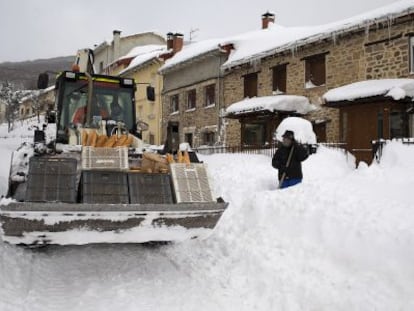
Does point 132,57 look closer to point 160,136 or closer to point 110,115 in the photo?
point 160,136

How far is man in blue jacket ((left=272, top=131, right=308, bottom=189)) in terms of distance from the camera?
287 inches

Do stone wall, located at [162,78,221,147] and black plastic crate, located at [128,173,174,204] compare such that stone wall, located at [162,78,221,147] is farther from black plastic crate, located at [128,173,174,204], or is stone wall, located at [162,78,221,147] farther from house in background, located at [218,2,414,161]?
black plastic crate, located at [128,173,174,204]

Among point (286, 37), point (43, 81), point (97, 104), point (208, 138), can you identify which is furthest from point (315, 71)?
point (43, 81)

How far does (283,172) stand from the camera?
7.51m

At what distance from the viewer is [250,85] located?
20.1m

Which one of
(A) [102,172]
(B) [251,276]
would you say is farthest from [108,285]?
(B) [251,276]

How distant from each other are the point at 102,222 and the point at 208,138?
1916 cm

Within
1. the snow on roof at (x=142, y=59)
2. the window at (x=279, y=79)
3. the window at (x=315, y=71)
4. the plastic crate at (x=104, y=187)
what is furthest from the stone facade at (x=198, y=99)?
the plastic crate at (x=104, y=187)

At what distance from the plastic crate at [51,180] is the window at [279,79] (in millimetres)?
15091

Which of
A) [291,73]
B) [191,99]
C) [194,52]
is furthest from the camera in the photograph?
[191,99]

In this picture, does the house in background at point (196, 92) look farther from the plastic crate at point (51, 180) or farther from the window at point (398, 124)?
the plastic crate at point (51, 180)

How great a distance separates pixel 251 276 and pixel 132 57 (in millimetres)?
31053

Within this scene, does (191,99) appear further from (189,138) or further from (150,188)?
(150,188)

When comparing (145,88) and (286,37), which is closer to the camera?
(286,37)
